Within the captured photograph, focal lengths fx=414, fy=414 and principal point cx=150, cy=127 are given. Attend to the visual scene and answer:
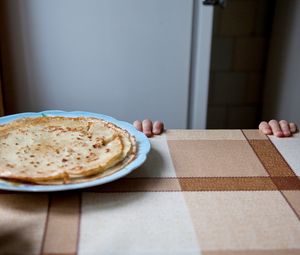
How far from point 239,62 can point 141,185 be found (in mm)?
1468

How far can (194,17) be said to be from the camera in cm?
157

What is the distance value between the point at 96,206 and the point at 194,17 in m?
A: 1.08

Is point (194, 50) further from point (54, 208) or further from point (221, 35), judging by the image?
point (54, 208)

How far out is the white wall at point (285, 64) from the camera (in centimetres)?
177

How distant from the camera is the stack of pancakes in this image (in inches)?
26.9

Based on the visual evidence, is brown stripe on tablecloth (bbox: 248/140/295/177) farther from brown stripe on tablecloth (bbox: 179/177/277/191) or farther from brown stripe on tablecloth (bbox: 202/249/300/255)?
brown stripe on tablecloth (bbox: 202/249/300/255)

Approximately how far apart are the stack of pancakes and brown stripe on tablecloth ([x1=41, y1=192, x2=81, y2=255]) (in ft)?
0.12

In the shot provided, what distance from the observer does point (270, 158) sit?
0.85 m

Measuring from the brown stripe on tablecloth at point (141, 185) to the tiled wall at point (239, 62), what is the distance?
1.37 metres

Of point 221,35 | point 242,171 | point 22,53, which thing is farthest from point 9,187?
point 221,35

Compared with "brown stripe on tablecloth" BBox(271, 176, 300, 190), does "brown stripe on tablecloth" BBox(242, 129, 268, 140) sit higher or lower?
lower

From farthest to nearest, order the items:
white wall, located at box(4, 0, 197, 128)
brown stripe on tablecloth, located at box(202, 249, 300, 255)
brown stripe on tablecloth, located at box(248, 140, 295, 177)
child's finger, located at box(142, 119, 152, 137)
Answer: white wall, located at box(4, 0, 197, 128) < child's finger, located at box(142, 119, 152, 137) < brown stripe on tablecloth, located at box(248, 140, 295, 177) < brown stripe on tablecloth, located at box(202, 249, 300, 255)

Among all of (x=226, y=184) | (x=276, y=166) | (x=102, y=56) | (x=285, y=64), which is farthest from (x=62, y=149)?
(x=285, y=64)

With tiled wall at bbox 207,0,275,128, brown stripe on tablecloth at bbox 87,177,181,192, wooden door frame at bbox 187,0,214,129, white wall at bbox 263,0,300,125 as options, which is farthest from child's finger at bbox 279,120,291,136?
tiled wall at bbox 207,0,275,128
